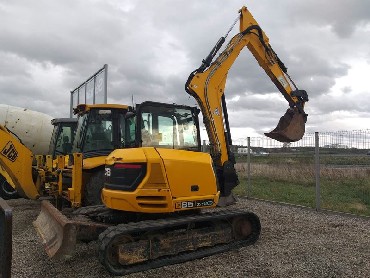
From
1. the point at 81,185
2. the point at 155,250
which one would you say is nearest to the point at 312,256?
the point at 155,250

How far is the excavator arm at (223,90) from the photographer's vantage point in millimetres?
7973

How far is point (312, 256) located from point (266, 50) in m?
5.22

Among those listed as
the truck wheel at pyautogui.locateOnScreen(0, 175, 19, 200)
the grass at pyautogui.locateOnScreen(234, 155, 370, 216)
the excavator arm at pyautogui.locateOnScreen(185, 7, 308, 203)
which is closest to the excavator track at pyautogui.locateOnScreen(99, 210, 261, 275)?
the excavator arm at pyautogui.locateOnScreen(185, 7, 308, 203)

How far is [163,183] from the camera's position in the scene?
5.28 metres

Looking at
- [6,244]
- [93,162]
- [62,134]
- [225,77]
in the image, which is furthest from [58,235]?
[62,134]

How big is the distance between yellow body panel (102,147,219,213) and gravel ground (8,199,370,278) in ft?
2.95

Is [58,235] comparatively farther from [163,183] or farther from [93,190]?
[93,190]

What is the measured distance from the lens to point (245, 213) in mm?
6242

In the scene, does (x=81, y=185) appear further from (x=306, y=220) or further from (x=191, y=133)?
(x=306, y=220)

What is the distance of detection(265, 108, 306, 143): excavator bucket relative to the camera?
8648 millimetres

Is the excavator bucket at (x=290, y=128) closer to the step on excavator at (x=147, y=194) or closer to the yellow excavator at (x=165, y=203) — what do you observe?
the step on excavator at (x=147, y=194)

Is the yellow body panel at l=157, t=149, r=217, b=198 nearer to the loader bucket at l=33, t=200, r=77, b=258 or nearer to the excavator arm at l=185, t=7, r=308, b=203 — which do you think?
the loader bucket at l=33, t=200, r=77, b=258

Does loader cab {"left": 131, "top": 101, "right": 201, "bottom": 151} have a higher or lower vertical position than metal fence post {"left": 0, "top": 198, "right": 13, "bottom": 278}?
higher

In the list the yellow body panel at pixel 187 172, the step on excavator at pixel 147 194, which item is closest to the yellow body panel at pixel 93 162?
the step on excavator at pixel 147 194
